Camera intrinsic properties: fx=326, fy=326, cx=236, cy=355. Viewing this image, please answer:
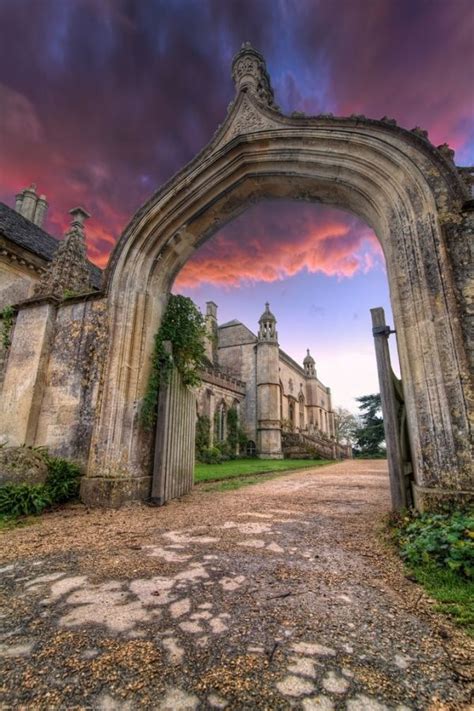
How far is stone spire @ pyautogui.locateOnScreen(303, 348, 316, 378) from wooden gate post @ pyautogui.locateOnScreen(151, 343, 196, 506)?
37.0 meters

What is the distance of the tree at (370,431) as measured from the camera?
106 ft

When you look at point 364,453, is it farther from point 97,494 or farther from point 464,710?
point 464,710

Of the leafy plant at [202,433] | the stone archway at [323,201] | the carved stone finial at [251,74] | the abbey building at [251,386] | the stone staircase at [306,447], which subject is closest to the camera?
the stone archway at [323,201]

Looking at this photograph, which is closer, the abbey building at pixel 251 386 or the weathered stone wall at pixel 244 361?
the abbey building at pixel 251 386

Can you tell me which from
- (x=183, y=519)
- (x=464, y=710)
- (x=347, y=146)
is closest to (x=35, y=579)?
(x=183, y=519)

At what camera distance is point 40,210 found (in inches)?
722

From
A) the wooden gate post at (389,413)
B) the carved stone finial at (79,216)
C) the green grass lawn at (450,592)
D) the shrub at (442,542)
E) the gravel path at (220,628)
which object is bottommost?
the gravel path at (220,628)

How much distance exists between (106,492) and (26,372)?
112 inches

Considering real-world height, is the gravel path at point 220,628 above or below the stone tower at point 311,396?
below

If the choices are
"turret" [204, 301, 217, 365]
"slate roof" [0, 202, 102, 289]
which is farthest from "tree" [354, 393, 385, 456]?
"slate roof" [0, 202, 102, 289]

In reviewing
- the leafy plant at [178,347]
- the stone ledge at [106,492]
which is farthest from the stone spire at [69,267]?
the stone ledge at [106,492]

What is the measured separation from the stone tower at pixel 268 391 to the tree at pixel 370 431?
11.2 metres

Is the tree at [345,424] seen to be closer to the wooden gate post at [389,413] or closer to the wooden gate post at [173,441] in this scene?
the wooden gate post at [173,441]

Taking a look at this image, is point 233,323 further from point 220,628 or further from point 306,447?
point 220,628
